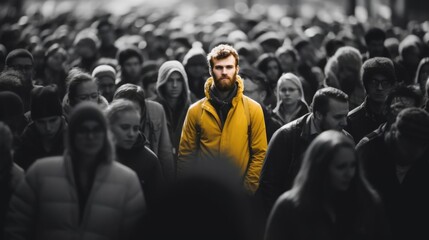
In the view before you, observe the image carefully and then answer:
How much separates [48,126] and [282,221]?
113 inches

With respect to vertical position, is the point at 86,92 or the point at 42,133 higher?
the point at 86,92

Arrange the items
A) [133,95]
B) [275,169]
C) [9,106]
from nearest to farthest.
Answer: [275,169]
[9,106]
[133,95]

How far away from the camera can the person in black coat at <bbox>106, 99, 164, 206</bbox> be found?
7289 millimetres

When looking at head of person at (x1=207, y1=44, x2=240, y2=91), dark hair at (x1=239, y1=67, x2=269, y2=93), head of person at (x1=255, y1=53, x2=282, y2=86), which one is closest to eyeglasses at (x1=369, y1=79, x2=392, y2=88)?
head of person at (x1=207, y1=44, x2=240, y2=91)

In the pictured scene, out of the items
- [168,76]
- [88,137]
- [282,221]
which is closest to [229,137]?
[168,76]

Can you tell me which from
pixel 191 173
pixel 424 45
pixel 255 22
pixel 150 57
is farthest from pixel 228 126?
pixel 255 22

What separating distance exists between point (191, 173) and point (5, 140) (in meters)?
2.28

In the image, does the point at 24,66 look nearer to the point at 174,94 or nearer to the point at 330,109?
the point at 174,94

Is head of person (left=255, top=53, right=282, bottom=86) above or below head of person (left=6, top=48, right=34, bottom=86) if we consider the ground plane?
below

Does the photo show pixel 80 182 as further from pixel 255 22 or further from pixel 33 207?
pixel 255 22

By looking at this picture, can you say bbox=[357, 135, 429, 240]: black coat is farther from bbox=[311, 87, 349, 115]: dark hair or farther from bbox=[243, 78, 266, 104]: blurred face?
bbox=[243, 78, 266, 104]: blurred face

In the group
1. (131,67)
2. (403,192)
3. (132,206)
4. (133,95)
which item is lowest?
(403,192)

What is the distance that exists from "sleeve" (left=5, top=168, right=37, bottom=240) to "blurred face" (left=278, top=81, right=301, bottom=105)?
5203mm

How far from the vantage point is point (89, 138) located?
20.5 feet
